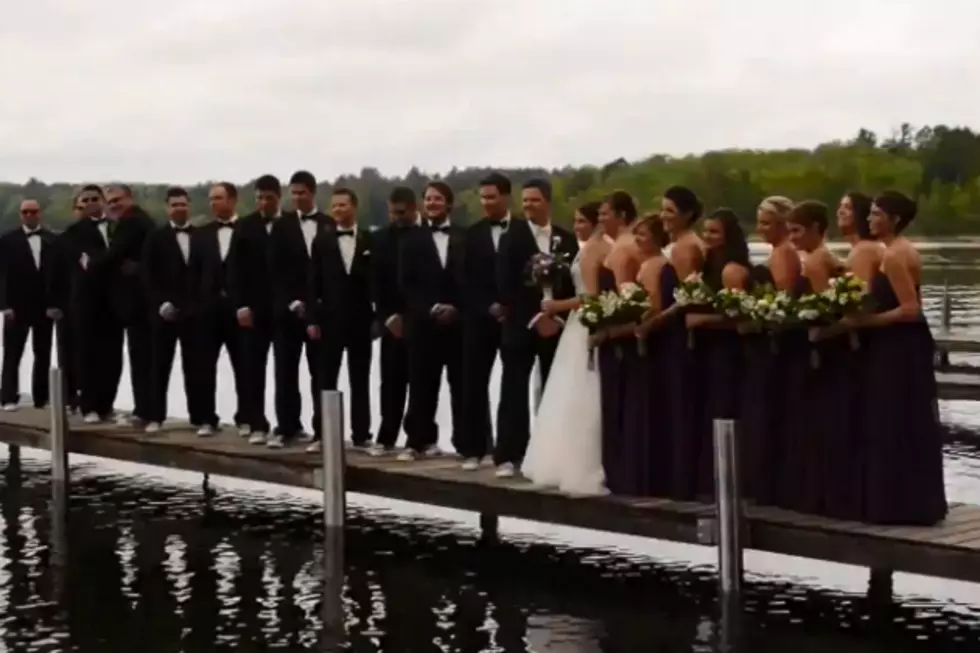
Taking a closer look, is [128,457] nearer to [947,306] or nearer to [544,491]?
[544,491]

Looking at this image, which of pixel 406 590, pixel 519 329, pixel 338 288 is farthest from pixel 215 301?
pixel 406 590

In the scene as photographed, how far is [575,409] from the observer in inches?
455

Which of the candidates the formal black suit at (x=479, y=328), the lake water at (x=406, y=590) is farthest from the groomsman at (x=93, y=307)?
the formal black suit at (x=479, y=328)

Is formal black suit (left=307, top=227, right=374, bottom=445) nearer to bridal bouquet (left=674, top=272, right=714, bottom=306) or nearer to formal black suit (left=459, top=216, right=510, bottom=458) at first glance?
formal black suit (left=459, top=216, right=510, bottom=458)

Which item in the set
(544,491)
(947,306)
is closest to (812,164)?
(947,306)

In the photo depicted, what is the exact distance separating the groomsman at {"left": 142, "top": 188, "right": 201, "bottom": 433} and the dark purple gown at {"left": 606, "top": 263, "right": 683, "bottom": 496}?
16.8 feet

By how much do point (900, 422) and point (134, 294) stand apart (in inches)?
321

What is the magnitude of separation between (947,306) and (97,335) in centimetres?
1884

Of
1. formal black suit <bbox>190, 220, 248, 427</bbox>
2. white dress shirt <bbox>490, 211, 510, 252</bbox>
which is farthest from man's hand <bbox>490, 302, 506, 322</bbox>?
formal black suit <bbox>190, 220, 248, 427</bbox>

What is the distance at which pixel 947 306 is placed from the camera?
99.9 feet

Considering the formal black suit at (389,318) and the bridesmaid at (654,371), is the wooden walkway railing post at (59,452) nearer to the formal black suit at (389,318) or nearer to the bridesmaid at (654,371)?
the formal black suit at (389,318)

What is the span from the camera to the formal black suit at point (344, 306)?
1349 centimetres

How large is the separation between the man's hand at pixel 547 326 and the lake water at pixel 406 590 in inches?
70.0

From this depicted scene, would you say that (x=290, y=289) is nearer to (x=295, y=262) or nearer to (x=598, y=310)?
(x=295, y=262)
